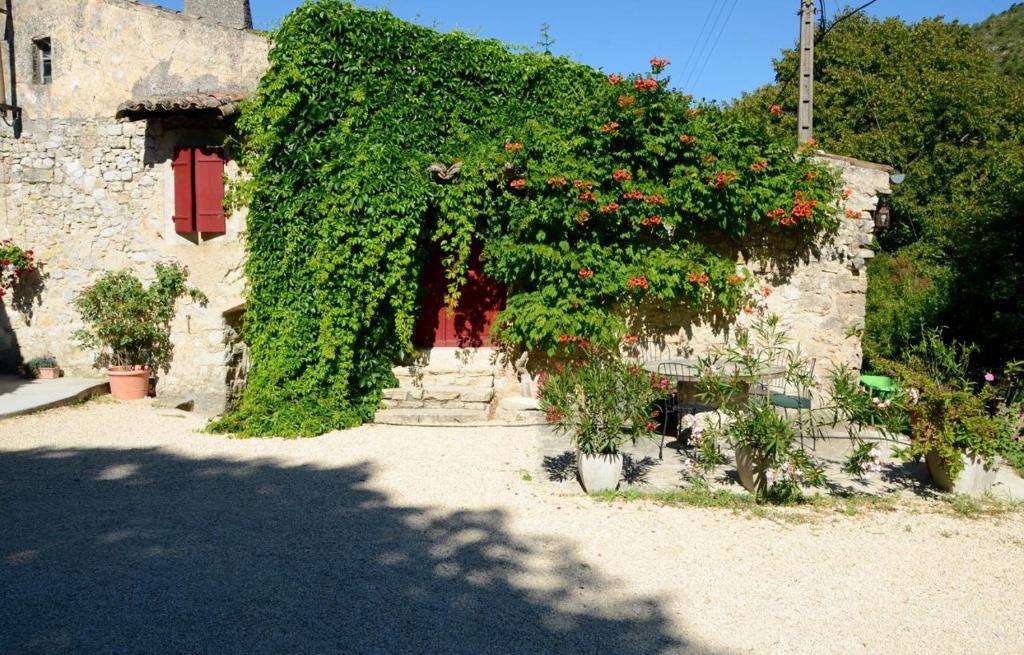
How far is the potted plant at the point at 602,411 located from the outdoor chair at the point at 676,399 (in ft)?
2.62

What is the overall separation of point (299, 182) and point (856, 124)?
15.0 metres

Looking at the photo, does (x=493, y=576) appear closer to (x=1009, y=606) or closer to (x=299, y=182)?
(x=1009, y=606)

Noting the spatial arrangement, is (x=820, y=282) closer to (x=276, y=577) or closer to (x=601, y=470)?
(x=601, y=470)

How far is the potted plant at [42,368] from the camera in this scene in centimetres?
889

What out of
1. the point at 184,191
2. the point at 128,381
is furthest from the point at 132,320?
the point at 184,191

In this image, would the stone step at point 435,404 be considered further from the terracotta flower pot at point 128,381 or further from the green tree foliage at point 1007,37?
the green tree foliage at point 1007,37

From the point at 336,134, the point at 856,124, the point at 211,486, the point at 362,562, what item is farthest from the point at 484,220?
the point at 856,124

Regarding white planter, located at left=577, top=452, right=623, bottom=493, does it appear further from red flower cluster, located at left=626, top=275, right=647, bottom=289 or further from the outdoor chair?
red flower cluster, located at left=626, top=275, right=647, bottom=289

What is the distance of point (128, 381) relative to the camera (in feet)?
27.9

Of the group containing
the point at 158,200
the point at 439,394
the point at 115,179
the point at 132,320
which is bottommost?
the point at 439,394

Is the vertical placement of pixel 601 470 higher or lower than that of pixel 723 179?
lower

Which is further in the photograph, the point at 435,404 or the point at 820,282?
the point at 820,282

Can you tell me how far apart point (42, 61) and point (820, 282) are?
10.4 meters

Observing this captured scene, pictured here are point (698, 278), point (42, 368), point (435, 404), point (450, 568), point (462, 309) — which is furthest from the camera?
point (42, 368)
